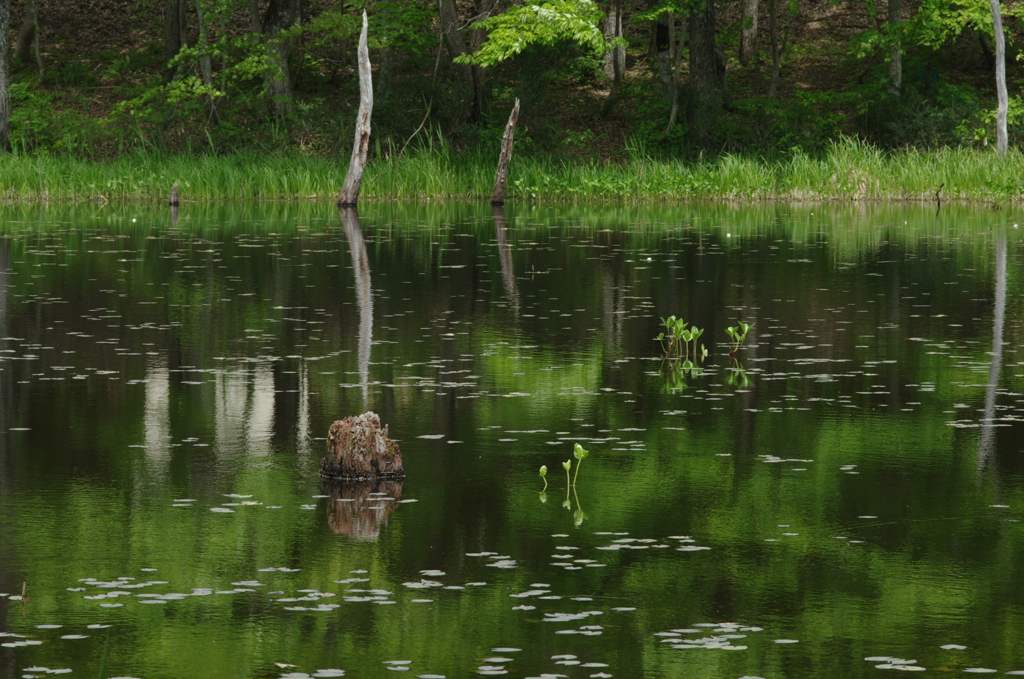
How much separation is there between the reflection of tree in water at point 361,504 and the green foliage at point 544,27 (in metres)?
24.6

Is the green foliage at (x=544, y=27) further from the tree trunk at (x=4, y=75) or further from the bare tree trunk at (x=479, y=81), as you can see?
the tree trunk at (x=4, y=75)

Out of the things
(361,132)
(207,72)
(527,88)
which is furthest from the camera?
(207,72)

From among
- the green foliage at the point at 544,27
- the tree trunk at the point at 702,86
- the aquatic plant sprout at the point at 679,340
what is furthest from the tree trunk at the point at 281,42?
the aquatic plant sprout at the point at 679,340

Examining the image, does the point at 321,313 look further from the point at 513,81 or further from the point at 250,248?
the point at 513,81

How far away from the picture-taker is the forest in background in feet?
116

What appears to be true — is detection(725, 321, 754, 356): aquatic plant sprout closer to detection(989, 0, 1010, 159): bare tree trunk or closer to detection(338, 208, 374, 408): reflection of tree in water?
detection(338, 208, 374, 408): reflection of tree in water

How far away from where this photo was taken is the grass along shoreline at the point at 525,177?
31.7 m

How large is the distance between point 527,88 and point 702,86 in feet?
14.1

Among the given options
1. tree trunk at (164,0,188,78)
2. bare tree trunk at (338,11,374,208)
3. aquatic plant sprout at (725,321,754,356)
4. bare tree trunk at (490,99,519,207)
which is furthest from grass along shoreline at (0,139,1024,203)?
aquatic plant sprout at (725,321,754,356)

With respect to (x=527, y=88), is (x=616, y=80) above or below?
above

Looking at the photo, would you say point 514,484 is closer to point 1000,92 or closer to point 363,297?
point 363,297

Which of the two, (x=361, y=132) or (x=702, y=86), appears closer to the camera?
(x=361, y=132)

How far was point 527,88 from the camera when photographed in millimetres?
36406

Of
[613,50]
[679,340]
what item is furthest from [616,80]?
[679,340]
